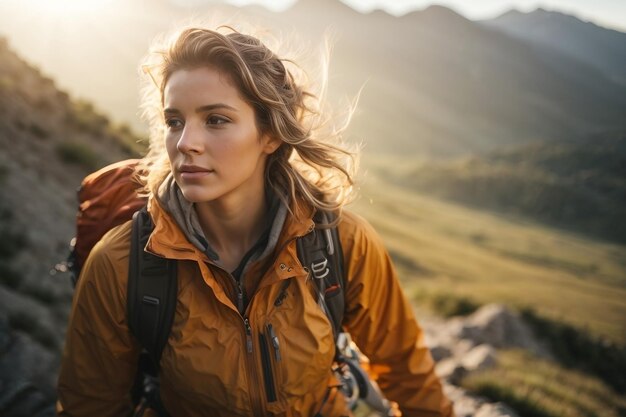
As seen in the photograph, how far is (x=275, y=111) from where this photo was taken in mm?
2492

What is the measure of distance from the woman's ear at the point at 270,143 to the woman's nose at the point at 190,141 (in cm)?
41

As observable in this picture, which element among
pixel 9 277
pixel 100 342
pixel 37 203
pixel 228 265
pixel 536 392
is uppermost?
pixel 228 265

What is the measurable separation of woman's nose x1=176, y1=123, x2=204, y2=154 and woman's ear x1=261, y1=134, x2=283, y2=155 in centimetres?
41

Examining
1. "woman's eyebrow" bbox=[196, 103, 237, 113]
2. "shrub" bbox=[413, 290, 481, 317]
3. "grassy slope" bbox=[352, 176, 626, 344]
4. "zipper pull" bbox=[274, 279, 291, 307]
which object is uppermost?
"woman's eyebrow" bbox=[196, 103, 237, 113]

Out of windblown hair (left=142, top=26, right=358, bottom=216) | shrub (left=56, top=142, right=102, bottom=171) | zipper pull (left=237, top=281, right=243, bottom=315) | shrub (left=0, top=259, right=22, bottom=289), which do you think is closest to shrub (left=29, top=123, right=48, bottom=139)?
shrub (left=56, top=142, right=102, bottom=171)

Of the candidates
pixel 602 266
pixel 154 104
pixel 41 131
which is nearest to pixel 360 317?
pixel 154 104

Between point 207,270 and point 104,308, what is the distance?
58cm

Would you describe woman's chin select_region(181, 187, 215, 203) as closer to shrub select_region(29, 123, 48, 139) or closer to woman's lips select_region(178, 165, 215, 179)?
woman's lips select_region(178, 165, 215, 179)

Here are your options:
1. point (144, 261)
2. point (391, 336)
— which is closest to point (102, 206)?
point (144, 261)

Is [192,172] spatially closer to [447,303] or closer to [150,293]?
[150,293]

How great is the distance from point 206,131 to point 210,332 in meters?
1.06

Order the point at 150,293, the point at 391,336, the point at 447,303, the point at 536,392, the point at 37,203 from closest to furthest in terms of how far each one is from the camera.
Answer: the point at 150,293 < the point at 391,336 < the point at 536,392 < the point at 37,203 < the point at 447,303

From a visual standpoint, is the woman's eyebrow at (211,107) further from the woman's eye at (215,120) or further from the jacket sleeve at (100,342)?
the jacket sleeve at (100,342)

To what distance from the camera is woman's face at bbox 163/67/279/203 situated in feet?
7.51
